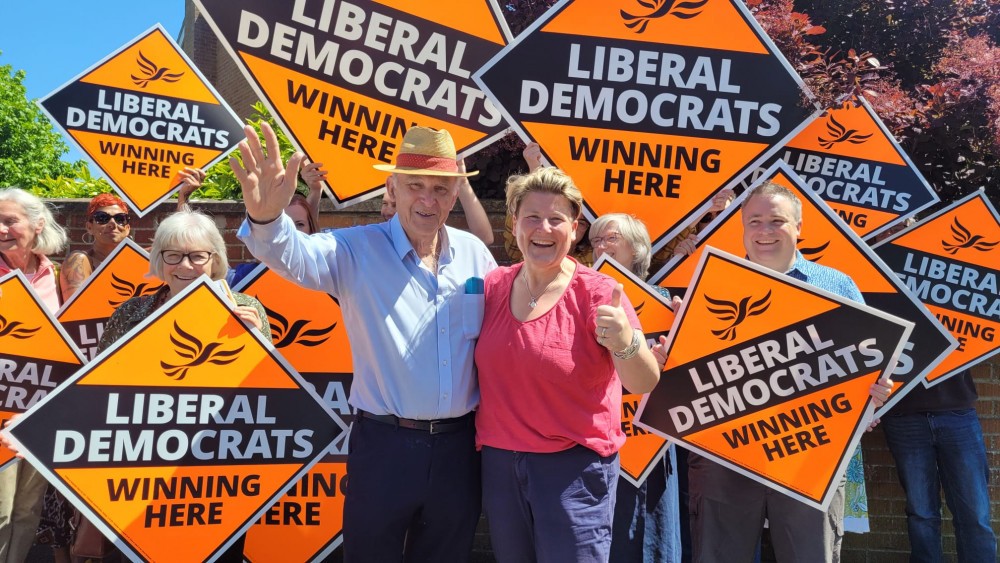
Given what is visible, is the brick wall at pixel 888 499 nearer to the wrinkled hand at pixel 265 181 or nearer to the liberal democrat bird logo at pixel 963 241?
the liberal democrat bird logo at pixel 963 241

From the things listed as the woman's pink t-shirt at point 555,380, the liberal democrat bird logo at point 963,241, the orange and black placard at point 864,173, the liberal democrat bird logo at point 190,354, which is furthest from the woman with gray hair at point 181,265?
the liberal democrat bird logo at point 963,241

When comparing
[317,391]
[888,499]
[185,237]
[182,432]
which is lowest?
[888,499]

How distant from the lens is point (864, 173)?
177 inches

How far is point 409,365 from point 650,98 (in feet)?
5.56

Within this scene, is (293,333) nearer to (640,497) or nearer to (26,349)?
(26,349)

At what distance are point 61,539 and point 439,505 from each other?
2725 mm

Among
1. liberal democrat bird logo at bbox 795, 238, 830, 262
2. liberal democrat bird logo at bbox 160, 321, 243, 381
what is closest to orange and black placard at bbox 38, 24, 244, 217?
liberal democrat bird logo at bbox 160, 321, 243, 381

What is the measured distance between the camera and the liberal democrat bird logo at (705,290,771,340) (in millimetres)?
3189

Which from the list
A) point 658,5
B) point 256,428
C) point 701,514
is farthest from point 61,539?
point 658,5

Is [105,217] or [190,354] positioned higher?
[105,217]

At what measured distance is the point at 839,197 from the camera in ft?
14.8

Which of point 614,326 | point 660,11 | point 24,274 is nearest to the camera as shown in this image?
point 614,326

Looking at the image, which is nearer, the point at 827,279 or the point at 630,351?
the point at 630,351

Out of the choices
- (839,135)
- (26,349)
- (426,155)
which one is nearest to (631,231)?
(426,155)
